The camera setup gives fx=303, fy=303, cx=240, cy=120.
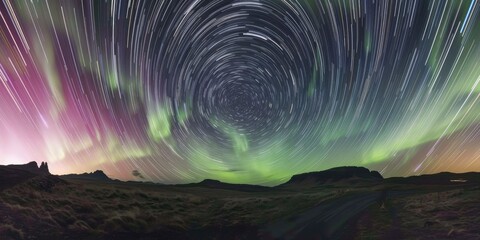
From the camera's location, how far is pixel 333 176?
6875 inches

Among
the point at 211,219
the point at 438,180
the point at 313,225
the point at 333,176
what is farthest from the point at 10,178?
the point at 333,176

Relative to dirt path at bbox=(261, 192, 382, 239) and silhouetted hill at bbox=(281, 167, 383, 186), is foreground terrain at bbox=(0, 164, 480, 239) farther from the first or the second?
silhouetted hill at bbox=(281, 167, 383, 186)

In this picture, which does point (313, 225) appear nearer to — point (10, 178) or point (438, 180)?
point (10, 178)

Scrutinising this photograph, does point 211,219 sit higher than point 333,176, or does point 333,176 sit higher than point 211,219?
point 333,176

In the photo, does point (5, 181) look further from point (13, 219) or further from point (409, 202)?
point (409, 202)

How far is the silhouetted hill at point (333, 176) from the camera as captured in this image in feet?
551

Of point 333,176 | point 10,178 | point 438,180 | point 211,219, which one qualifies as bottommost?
point 211,219

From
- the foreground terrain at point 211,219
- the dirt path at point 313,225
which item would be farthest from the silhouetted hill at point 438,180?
the dirt path at point 313,225

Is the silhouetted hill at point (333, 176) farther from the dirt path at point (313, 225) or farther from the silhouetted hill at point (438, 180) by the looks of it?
the dirt path at point (313, 225)


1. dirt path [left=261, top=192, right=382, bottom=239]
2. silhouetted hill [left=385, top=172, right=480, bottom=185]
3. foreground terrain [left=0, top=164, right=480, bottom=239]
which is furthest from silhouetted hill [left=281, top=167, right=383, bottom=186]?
dirt path [left=261, top=192, right=382, bottom=239]

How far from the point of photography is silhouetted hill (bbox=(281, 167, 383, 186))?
551 ft

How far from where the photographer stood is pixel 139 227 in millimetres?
25562

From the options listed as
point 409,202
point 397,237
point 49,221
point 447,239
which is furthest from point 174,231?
point 409,202

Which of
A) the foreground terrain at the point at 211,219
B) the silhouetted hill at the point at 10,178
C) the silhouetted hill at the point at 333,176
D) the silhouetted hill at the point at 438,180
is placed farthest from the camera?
the silhouetted hill at the point at 333,176
